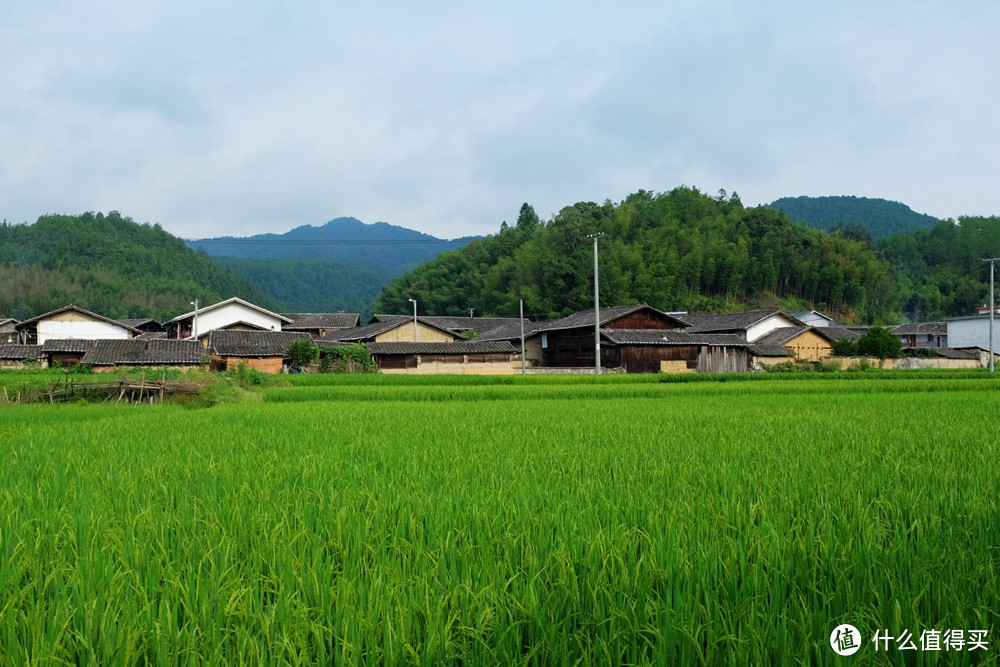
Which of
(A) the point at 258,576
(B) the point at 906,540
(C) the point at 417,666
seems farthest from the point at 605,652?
(B) the point at 906,540

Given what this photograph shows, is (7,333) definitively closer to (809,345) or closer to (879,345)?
(809,345)

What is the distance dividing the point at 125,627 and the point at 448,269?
8096 cm

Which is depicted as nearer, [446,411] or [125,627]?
[125,627]

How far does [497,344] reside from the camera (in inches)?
1590

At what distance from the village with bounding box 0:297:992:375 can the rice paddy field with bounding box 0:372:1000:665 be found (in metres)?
23.6

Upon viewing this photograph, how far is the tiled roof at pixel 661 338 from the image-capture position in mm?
36188

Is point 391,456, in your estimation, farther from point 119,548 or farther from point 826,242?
point 826,242

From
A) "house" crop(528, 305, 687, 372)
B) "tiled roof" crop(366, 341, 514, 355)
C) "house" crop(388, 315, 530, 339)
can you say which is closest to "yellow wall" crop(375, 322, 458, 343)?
"house" crop(388, 315, 530, 339)

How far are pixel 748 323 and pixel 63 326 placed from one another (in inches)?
1700

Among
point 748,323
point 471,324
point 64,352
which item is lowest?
point 64,352

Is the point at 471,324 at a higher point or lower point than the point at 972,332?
higher

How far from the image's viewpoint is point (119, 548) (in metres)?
3.29

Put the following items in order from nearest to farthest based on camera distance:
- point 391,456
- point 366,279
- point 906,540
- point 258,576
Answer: point 258,576 → point 906,540 → point 391,456 → point 366,279

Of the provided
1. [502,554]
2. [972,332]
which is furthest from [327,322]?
[502,554]
